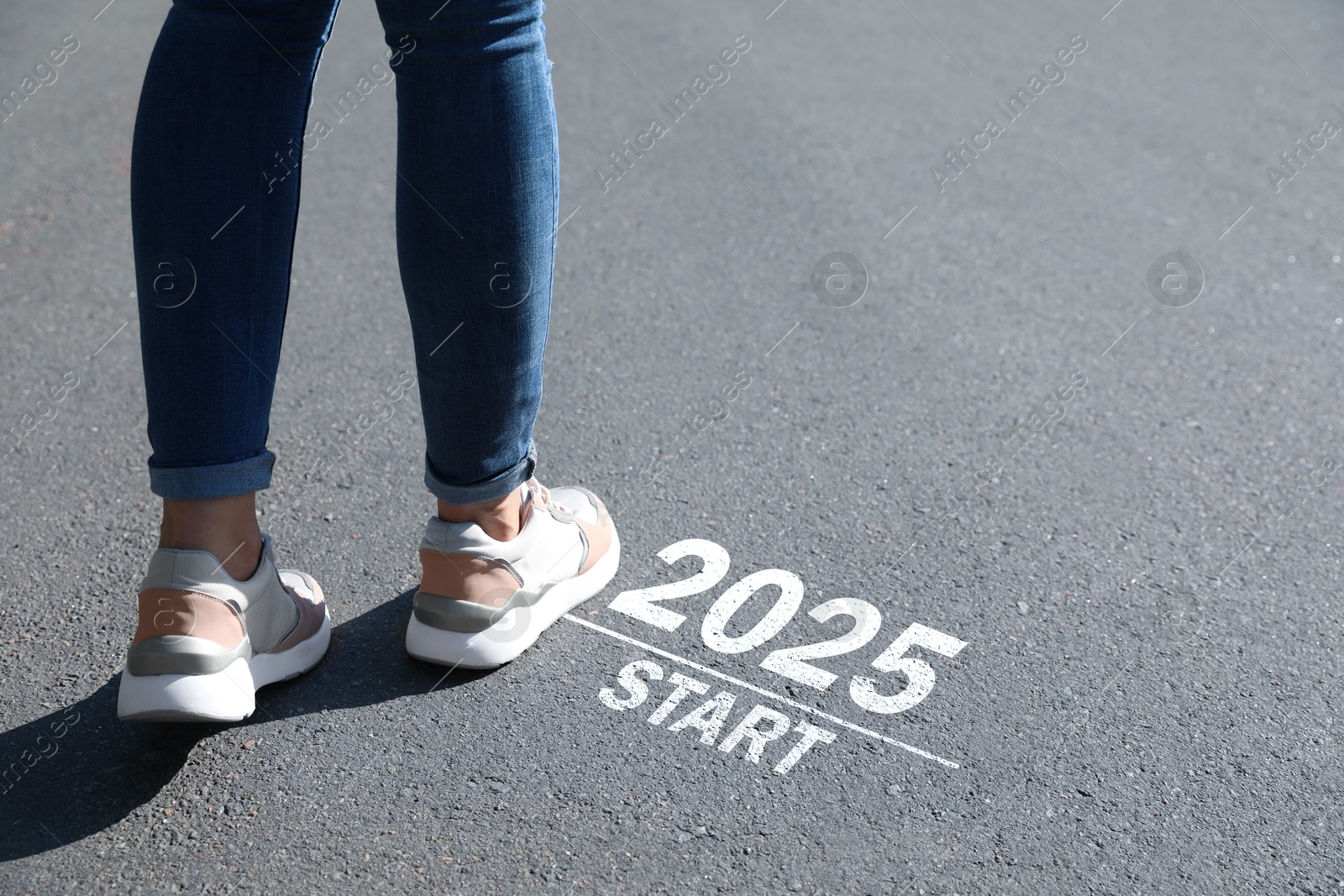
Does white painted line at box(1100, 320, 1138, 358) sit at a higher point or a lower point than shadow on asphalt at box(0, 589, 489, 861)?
higher

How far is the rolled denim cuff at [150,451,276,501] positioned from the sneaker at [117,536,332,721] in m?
0.09

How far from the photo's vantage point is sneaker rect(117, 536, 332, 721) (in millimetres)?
1771

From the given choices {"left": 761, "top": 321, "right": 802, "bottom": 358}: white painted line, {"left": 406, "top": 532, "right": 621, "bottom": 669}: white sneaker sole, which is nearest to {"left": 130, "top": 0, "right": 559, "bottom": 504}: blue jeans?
{"left": 406, "top": 532, "right": 621, "bottom": 669}: white sneaker sole

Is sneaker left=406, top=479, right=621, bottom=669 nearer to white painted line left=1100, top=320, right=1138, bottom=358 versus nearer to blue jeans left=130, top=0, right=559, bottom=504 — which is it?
blue jeans left=130, top=0, right=559, bottom=504

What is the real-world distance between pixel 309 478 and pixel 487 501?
861 mm

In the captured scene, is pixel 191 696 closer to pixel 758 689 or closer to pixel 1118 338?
pixel 758 689

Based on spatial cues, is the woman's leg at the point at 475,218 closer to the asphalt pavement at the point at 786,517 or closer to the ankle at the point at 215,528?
the ankle at the point at 215,528

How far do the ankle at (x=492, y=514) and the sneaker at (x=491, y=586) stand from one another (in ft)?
0.04

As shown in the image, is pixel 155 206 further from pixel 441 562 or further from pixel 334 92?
pixel 334 92

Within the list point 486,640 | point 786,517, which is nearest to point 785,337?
point 786,517

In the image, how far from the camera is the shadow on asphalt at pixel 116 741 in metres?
1.79

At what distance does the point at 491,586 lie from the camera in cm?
206

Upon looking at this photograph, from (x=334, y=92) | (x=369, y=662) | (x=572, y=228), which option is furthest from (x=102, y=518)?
(x=334, y=92)

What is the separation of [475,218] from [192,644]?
0.75 metres
